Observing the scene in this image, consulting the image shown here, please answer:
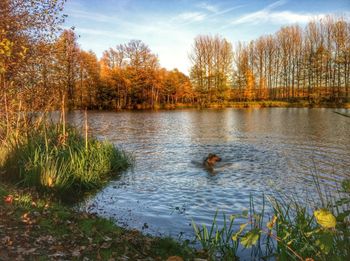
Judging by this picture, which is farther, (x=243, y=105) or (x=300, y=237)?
(x=243, y=105)

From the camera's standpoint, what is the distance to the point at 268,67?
70750mm

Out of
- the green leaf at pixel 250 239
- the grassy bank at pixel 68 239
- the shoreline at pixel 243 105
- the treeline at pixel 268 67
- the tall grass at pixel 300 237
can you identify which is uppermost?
the treeline at pixel 268 67

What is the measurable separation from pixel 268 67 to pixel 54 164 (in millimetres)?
66429

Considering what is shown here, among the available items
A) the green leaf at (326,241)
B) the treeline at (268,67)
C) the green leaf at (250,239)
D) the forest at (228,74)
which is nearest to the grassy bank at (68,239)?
the green leaf at (250,239)

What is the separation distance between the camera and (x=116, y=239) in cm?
580

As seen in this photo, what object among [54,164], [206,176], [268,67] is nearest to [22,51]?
[54,164]

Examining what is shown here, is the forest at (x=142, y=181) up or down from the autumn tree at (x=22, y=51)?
down

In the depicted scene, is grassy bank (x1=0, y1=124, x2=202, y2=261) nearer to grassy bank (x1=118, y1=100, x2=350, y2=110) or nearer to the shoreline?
the shoreline

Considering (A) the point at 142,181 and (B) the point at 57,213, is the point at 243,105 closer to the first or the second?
(A) the point at 142,181

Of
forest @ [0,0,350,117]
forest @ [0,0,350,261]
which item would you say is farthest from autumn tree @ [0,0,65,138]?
forest @ [0,0,350,117]

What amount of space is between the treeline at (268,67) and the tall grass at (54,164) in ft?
189

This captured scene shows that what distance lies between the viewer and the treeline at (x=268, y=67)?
209 feet

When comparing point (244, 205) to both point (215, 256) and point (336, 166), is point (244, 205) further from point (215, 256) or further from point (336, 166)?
point (336, 166)

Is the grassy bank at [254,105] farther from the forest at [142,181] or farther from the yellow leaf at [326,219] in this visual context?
the yellow leaf at [326,219]
